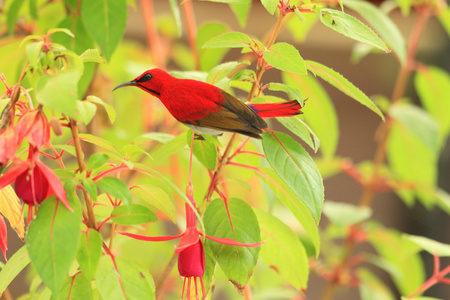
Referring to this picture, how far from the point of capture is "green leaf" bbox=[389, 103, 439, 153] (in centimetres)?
57

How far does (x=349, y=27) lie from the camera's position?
265 millimetres

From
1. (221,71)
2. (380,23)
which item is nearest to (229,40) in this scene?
(221,71)

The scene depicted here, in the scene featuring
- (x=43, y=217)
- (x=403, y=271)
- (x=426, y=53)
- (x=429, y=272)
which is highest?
(x=43, y=217)

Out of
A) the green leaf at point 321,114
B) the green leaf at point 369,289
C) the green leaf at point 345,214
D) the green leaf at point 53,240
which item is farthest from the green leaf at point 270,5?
the green leaf at point 369,289

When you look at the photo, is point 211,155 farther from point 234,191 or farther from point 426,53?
point 426,53

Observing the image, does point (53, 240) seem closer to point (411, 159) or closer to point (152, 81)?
point (152, 81)

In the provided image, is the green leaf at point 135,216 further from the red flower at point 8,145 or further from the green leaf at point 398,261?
the green leaf at point 398,261

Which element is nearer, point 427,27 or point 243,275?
point 243,275

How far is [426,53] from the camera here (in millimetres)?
1195

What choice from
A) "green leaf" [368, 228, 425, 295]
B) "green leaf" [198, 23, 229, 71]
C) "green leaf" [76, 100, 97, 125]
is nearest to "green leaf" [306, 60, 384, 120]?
"green leaf" [76, 100, 97, 125]

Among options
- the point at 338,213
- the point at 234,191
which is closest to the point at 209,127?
the point at 338,213

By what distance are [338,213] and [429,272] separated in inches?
26.0

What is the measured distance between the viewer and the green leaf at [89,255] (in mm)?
243

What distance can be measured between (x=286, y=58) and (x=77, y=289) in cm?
15
